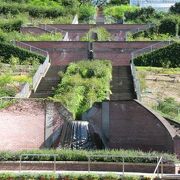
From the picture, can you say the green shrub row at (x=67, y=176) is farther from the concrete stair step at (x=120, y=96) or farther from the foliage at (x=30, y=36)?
the foliage at (x=30, y=36)

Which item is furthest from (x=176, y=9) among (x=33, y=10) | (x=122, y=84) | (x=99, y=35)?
(x=122, y=84)

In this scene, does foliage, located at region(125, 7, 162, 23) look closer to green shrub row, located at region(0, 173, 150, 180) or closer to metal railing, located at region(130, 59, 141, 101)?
metal railing, located at region(130, 59, 141, 101)

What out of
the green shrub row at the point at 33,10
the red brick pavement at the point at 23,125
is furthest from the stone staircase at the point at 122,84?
the green shrub row at the point at 33,10

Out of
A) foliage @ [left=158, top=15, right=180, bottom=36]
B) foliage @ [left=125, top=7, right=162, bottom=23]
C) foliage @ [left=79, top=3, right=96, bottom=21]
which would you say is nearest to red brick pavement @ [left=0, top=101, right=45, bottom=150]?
foliage @ [left=158, top=15, right=180, bottom=36]

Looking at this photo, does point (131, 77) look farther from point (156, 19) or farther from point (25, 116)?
point (156, 19)

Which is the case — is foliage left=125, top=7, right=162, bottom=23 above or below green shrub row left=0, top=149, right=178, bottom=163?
above

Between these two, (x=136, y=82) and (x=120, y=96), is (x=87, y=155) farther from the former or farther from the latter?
(x=136, y=82)
